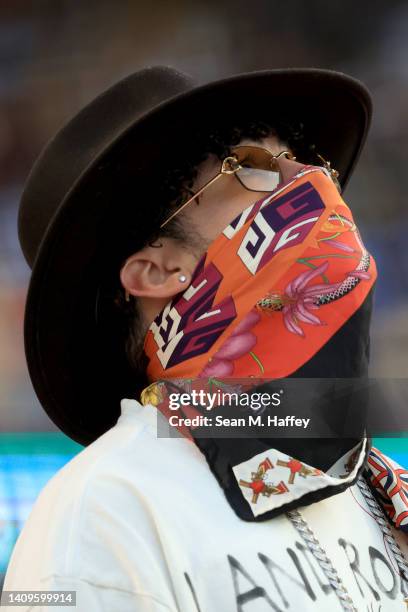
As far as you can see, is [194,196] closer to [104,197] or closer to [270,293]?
[104,197]

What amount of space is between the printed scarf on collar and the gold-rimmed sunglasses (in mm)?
68

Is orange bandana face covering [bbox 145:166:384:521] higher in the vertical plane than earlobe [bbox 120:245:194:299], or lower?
lower

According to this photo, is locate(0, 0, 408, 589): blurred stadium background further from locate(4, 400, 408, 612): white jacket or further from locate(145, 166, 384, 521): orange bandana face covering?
locate(4, 400, 408, 612): white jacket

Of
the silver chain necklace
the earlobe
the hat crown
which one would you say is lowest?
the silver chain necklace

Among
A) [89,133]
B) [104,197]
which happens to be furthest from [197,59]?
[104,197]

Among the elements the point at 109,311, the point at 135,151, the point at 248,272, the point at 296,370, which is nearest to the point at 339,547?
the point at 296,370

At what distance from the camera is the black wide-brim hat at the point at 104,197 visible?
133 centimetres

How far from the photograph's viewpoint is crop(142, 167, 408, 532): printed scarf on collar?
1.14 metres

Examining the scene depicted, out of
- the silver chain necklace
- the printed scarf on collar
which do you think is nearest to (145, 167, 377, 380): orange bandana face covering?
the printed scarf on collar

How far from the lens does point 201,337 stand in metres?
1.23

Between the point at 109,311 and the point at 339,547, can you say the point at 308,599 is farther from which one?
the point at 109,311

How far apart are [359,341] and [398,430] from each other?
0.96 m

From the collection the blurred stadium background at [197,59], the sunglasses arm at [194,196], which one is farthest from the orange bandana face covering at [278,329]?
the blurred stadium background at [197,59]

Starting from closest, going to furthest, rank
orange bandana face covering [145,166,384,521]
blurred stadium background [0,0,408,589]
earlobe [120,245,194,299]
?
orange bandana face covering [145,166,384,521] < earlobe [120,245,194,299] < blurred stadium background [0,0,408,589]
